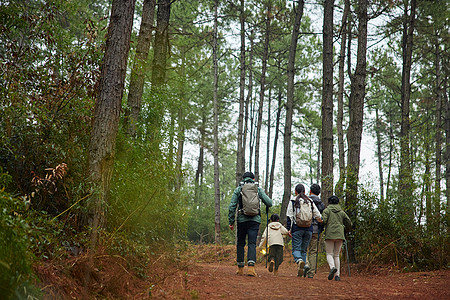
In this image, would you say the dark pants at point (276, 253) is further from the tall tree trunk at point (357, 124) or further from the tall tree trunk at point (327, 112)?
the tall tree trunk at point (327, 112)

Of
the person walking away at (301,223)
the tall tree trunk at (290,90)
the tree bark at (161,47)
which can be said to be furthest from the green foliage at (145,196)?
the tall tree trunk at (290,90)

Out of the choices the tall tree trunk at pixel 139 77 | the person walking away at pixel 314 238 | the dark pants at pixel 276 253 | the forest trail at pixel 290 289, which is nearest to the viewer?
the forest trail at pixel 290 289

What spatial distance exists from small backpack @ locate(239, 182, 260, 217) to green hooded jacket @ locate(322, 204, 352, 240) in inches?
62.2

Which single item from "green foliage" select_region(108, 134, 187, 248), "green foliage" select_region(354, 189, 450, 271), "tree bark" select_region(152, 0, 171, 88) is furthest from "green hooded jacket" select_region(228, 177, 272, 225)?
"tree bark" select_region(152, 0, 171, 88)

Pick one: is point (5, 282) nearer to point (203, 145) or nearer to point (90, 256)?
point (90, 256)

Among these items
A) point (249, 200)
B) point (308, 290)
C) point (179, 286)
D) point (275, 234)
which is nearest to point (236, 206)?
point (249, 200)

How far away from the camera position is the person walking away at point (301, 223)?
27.7 feet

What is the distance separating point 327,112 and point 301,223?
457 cm

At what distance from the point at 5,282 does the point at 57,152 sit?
282 centimetres

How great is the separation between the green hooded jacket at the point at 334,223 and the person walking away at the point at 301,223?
0.66ft

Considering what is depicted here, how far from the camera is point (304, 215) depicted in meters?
8.44

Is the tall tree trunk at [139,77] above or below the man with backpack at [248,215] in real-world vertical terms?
above

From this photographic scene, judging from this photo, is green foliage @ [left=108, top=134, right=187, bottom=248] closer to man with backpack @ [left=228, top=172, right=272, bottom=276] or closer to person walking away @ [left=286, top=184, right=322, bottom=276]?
man with backpack @ [left=228, top=172, right=272, bottom=276]

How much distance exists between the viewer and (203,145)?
1148 inches
